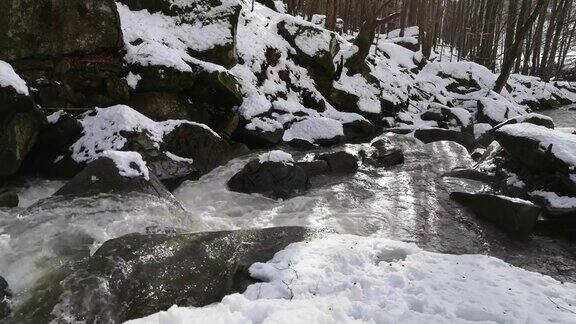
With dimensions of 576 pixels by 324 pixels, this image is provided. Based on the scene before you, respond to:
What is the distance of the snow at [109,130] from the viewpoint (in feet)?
25.5

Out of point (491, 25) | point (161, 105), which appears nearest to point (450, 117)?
point (161, 105)

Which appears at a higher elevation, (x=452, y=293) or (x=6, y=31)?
(x=6, y=31)

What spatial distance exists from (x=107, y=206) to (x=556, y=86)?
33.8m

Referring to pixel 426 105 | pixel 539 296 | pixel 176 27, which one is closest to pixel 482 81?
pixel 426 105

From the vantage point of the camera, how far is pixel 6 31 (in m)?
7.81

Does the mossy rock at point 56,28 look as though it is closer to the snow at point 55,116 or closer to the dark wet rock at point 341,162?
the snow at point 55,116

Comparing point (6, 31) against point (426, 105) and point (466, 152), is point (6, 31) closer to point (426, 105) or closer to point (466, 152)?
point (466, 152)


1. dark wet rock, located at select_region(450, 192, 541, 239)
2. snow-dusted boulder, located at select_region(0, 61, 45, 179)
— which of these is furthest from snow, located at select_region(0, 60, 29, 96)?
dark wet rock, located at select_region(450, 192, 541, 239)

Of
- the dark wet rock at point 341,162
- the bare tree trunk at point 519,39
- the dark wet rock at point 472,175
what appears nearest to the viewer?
the dark wet rock at point 472,175

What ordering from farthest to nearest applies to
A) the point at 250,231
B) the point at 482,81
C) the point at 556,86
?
1. the point at 556,86
2. the point at 482,81
3. the point at 250,231

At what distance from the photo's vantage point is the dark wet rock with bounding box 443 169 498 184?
934 centimetres

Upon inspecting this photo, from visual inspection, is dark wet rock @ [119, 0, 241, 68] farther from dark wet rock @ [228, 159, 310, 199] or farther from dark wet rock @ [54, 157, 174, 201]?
dark wet rock @ [54, 157, 174, 201]

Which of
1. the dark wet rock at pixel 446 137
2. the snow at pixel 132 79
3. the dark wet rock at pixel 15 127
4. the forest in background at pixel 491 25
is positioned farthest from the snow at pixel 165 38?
the forest in background at pixel 491 25

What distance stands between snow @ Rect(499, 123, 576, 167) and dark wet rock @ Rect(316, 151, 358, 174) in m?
3.36
